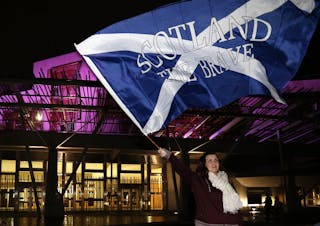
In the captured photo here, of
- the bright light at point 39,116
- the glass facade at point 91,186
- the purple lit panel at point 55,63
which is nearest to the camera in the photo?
the bright light at point 39,116

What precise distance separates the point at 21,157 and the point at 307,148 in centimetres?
1887

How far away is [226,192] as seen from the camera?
4.70 meters

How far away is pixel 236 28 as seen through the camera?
253 inches

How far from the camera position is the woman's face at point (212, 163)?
188 inches

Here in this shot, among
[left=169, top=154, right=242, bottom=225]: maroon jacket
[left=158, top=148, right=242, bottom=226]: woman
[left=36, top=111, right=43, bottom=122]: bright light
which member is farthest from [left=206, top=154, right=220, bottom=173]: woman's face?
[left=36, top=111, right=43, bottom=122]: bright light

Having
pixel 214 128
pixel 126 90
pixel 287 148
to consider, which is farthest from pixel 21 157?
pixel 126 90

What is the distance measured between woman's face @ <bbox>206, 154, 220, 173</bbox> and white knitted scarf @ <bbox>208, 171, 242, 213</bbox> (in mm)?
45

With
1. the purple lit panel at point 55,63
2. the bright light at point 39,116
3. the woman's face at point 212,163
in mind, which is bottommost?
the woman's face at point 212,163

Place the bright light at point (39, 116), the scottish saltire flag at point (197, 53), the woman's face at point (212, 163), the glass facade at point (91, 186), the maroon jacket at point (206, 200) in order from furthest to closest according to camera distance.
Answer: the glass facade at point (91, 186) < the bright light at point (39, 116) < the scottish saltire flag at point (197, 53) < the woman's face at point (212, 163) < the maroon jacket at point (206, 200)

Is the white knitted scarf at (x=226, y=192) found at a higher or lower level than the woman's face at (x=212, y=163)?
lower

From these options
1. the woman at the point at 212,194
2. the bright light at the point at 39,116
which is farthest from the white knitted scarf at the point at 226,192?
the bright light at the point at 39,116

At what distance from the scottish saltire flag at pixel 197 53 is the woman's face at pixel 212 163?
3.47ft

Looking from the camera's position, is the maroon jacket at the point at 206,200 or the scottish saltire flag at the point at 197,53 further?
the scottish saltire flag at the point at 197,53

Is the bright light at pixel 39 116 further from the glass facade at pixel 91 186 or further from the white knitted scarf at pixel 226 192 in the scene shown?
the white knitted scarf at pixel 226 192
